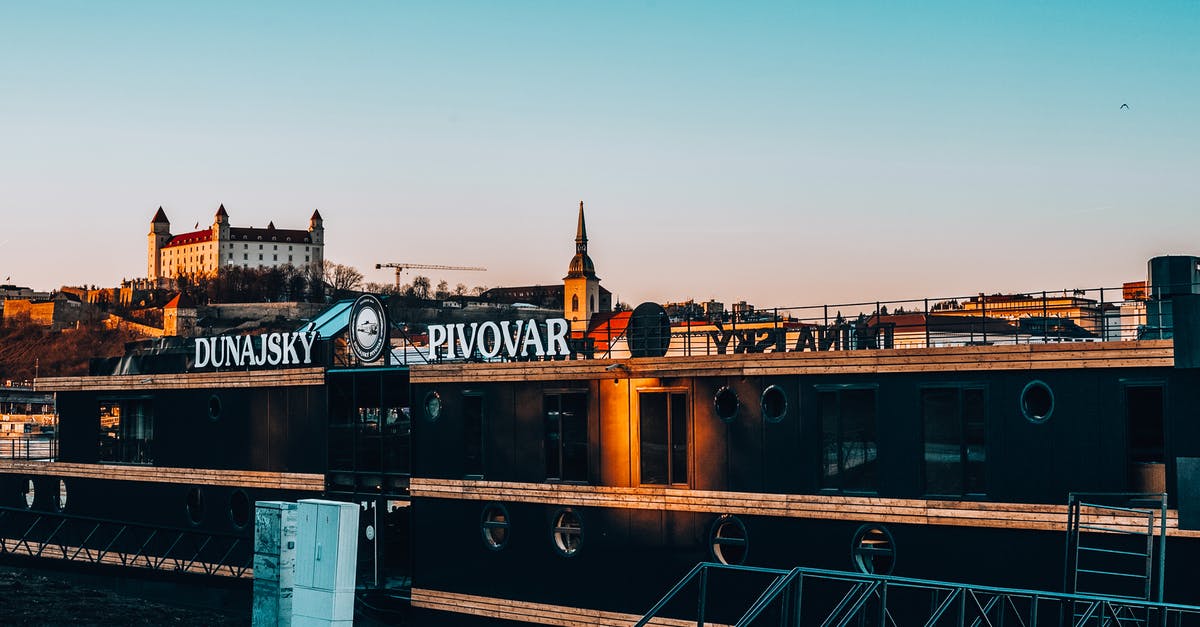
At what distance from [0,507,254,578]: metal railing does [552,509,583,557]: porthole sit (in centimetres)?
939

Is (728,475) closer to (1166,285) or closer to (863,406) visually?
(863,406)

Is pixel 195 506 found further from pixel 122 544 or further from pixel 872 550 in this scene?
pixel 872 550

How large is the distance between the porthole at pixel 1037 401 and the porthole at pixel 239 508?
2032 centimetres

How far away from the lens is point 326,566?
18.2 m

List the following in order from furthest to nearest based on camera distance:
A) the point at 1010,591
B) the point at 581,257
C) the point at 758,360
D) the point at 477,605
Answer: the point at 581,257 < the point at 477,605 < the point at 758,360 < the point at 1010,591

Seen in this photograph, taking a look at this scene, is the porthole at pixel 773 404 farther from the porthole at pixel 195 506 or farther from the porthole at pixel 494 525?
the porthole at pixel 195 506

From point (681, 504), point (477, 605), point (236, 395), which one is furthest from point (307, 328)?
point (681, 504)

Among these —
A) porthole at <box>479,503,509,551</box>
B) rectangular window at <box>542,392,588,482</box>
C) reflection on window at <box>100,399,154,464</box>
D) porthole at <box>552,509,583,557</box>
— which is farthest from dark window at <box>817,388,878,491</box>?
reflection on window at <box>100,399,154,464</box>

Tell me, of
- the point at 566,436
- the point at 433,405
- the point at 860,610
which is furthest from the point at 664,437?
the point at 860,610

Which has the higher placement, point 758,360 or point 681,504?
point 758,360

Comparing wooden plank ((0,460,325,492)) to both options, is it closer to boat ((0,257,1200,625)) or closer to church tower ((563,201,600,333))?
boat ((0,257,1200,625))

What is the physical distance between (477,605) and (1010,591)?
16010 mm

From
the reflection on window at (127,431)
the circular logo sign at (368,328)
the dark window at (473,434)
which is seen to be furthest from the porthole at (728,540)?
the reflection on window at (127,431)

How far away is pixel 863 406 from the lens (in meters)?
24.9
